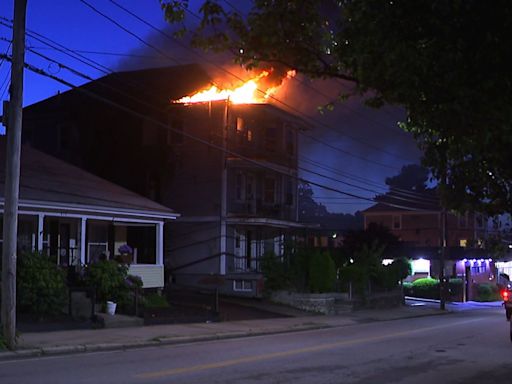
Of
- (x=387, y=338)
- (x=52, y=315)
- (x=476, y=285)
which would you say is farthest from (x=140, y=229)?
(x=476, y=285)

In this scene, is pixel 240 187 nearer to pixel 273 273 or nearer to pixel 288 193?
pixel 288 193

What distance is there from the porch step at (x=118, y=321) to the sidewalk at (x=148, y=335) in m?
0.34

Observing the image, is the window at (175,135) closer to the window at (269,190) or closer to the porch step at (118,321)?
Answer: the window at (269,190)

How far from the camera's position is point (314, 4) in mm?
8312

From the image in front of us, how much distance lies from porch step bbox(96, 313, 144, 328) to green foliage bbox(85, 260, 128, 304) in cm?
78

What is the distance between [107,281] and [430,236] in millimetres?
51351

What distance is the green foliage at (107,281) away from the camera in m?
19.2

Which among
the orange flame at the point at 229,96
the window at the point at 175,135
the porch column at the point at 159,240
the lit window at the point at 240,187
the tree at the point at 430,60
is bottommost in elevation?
the porch column at the point at 159,240

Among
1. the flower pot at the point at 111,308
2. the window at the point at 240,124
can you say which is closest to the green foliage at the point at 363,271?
the window at the point at 240,124

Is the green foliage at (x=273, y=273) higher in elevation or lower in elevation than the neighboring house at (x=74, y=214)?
lower

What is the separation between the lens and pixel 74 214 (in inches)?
835

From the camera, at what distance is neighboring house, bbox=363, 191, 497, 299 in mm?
47447

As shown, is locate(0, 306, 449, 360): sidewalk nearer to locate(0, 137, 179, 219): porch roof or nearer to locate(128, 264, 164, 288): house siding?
locate(128, 264, 164, 288): house siding

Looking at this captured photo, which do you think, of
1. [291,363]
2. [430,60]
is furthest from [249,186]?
[430,60]
